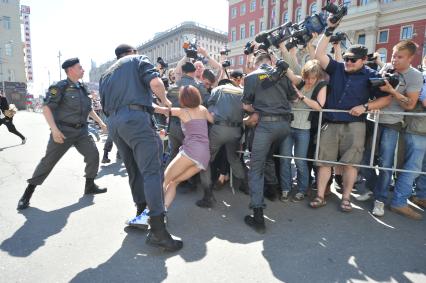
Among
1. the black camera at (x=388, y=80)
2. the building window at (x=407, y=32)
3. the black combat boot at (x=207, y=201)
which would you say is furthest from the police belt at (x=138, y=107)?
the building window at (x=407, y=32)

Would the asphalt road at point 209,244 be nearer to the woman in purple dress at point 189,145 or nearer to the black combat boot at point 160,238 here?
the black combat boot at point 160,238

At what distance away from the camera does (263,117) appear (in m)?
3.37

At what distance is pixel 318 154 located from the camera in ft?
12.5

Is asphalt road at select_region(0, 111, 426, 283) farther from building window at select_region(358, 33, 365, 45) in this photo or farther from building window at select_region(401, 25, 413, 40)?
building window at select_region(358, 33, 365, 45)

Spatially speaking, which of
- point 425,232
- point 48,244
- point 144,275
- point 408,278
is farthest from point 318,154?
point 48,244

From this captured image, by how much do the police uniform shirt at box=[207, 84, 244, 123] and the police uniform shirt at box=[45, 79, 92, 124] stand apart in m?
1.91

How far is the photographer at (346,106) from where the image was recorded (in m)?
3.44

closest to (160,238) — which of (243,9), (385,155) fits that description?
(385,155)

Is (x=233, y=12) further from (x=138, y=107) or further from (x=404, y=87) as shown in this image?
(x=138, y=107)

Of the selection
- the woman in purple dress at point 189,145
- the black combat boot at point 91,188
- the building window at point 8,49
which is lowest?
the black combat boot at point 91,188

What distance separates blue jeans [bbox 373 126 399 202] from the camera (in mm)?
3631

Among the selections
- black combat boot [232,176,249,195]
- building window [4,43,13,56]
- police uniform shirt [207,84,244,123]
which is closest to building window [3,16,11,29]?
building window [4,43,13,56]

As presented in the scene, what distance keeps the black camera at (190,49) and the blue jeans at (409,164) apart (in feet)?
11.6

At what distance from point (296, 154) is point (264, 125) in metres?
0.98
